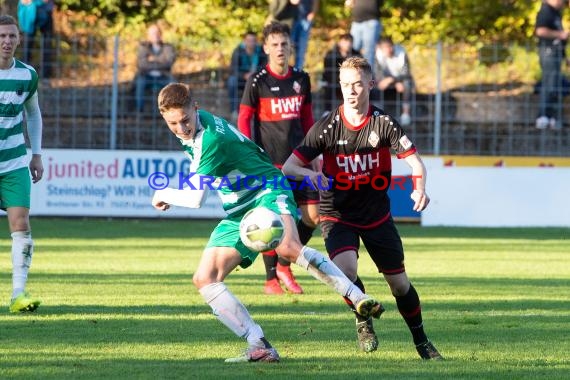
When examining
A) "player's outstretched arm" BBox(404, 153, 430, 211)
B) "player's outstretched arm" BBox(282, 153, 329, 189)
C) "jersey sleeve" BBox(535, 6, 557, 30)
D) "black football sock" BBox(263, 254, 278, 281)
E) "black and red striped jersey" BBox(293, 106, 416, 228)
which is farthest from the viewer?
"jersey sleeve" BBox(535, 6, 557, 30)

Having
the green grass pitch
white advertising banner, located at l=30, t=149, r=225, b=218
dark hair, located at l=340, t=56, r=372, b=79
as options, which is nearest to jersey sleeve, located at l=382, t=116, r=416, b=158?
dark hair, located at l=340, t=56, r=372, b=79

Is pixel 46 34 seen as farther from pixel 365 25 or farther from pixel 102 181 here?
pixel 365 25

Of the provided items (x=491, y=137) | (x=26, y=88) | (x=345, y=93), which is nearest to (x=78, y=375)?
(x=345, y=93)

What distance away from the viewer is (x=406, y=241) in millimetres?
16156

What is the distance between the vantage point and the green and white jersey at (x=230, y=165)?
700cm

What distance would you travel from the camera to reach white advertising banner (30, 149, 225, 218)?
18.6m

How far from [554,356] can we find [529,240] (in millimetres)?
9215

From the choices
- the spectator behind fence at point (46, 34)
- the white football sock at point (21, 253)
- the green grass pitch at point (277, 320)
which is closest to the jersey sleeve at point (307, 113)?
the green grass pitch at point (277, 320)

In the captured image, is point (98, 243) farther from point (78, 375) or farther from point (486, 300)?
point (78, 375)

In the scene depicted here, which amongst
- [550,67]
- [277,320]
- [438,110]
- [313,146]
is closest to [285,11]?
[438,110]

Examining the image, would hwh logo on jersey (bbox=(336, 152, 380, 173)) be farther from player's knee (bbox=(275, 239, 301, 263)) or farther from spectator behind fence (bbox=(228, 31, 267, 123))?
spectator behind fence (bbox=(228, 31, 267, 123))

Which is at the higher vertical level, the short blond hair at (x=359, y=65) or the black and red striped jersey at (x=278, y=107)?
the short blond hair at (x=359, y=65)

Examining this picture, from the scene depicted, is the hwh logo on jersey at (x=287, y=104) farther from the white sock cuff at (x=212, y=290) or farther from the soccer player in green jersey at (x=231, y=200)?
the white sock cuff at (x=212, y=290)

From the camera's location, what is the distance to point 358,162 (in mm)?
7715
